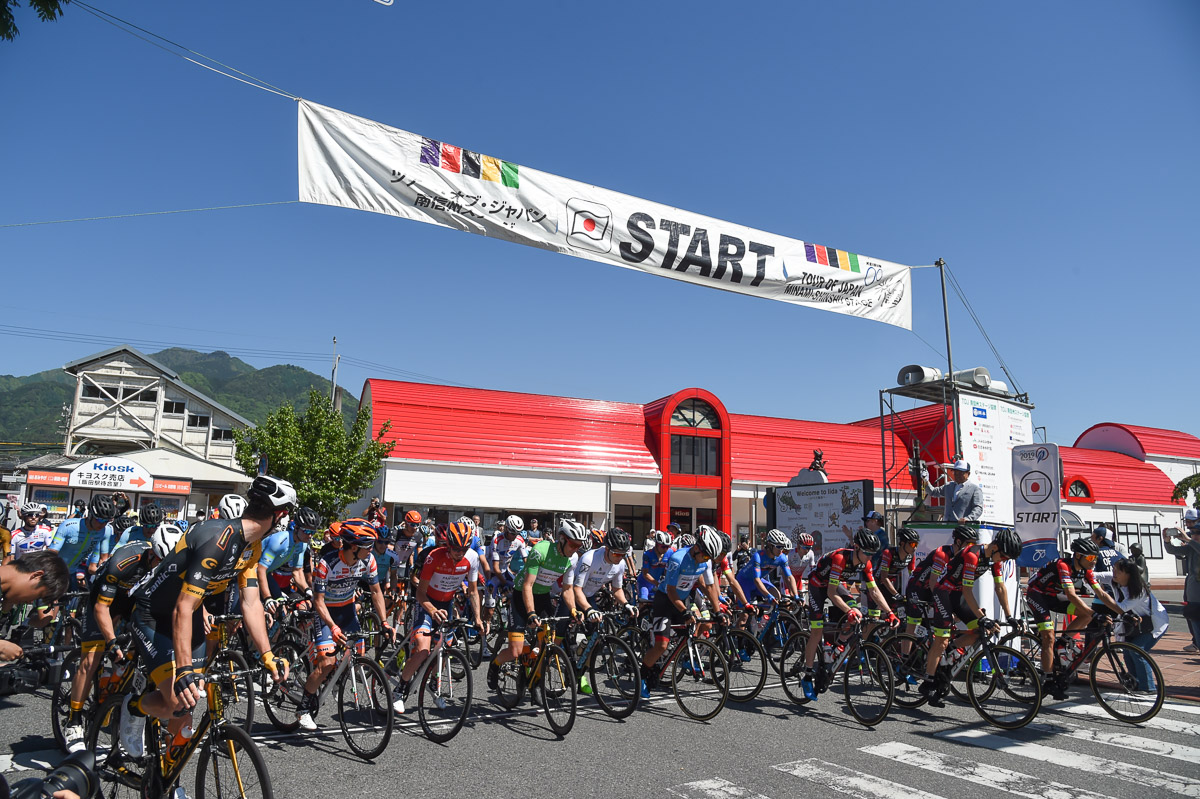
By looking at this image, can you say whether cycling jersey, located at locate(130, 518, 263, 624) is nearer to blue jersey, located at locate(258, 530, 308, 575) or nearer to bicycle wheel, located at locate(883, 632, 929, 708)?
blue jersey, located at locate(258, 530, 308, 575)

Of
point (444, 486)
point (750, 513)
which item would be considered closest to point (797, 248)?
point (444, 486)

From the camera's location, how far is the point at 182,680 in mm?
3775

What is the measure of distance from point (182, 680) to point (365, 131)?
4.98m

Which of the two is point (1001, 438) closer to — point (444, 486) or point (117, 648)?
point (117, 648)

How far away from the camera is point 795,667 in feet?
28.3

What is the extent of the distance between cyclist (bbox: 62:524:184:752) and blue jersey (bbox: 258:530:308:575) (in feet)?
7.53

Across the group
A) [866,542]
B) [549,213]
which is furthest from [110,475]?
[866,542]

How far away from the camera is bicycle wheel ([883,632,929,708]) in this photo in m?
8.38

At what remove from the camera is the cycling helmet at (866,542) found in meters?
8.79

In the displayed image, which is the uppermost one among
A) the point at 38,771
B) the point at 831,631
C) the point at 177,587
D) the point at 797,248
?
the point at 797,248

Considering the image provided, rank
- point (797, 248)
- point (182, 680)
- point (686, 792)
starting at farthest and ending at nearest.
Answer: point (797, 248)
point (686, 792)
point (182, 680)

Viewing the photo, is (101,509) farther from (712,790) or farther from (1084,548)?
(1084,548)

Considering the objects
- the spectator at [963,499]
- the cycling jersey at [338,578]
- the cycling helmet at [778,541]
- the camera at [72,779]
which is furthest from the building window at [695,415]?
the camera at [72,779]

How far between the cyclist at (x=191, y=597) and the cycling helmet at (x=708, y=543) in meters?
4.61
